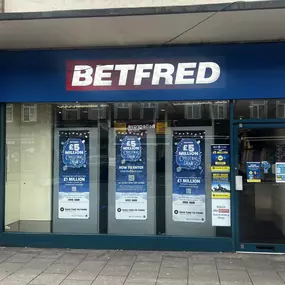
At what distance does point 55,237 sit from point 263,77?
455cm

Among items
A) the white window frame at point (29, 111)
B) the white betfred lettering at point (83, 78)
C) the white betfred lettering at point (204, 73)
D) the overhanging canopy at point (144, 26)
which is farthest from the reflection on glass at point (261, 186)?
the white window frame at point (29, 111)

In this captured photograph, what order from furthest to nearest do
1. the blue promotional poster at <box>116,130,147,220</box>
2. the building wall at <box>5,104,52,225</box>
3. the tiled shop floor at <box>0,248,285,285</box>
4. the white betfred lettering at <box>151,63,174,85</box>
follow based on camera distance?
the building wall at <box>5,104,52,225</box>
the blue promotional poster at <box>116,130,147,220</box>
the white betfred lettering at <box>151,63,174,85</box>
the tiled shop floor at <box>0,248,285,285</box>

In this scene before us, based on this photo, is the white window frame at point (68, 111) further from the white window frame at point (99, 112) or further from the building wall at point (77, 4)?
the building wall at point (77, 4)

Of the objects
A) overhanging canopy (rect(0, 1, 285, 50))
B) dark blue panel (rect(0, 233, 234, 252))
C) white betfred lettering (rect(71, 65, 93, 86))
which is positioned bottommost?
dark blue panel (rect(0, 233, 234, 252))

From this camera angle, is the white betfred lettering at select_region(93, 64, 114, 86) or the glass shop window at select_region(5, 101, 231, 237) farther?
the glass shop window at select_region(5, 101, 231, 237)

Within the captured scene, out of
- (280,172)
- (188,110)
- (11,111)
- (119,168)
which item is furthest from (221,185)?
(11,111)

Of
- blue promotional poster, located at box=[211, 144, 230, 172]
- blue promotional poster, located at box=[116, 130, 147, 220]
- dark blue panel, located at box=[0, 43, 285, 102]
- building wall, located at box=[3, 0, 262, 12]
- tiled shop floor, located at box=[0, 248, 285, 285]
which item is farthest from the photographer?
blue promotional poster, located at box=[116, 130, 147, 220]

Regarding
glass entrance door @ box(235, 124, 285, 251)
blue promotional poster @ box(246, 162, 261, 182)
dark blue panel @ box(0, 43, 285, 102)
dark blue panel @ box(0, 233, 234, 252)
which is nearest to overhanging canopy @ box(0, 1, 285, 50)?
dark blue panel @ box(0, 43, 285, 102)

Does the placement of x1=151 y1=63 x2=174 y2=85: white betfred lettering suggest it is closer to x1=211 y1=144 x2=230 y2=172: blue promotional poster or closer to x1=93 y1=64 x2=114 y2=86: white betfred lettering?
x1=93 y1=64 x2=114 y2=86: white betfred lettering

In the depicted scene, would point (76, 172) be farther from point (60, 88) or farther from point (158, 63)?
point (158, 63)

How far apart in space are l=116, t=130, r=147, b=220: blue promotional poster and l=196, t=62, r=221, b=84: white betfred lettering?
1.43 metres

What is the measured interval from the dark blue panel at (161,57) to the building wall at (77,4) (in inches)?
38.1

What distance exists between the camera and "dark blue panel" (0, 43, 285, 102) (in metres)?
6.69

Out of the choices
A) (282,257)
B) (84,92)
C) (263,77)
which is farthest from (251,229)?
(84,92)
